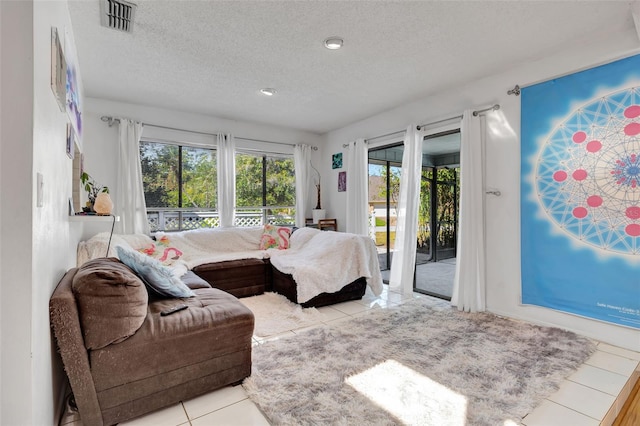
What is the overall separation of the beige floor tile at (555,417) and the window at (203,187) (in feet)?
13.9

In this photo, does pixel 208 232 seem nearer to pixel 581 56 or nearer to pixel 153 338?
pixel 153 338

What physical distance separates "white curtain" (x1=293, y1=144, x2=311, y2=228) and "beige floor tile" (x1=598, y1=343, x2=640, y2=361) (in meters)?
4.00

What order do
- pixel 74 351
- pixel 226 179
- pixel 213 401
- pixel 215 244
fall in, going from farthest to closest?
pixel 226 179
pixel 215 244
pixel 213 401
pixel 74 351

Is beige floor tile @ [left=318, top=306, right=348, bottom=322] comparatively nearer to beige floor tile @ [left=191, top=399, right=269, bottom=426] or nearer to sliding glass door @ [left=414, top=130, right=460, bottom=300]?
beige floor tile @ [left=191, top=399, right=269, bottom=426]

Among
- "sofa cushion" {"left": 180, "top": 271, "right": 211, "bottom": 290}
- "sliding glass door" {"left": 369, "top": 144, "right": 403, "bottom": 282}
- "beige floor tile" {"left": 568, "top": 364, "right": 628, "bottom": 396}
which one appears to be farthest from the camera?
"sliding glass door" {"left": 369, "top": 144, "right": 403, "bottom": 282}

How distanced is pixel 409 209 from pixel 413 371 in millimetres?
2259

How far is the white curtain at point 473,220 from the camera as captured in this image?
10.8ft

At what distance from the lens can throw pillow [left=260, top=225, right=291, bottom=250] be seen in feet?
14.9

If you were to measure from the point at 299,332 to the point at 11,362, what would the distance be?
6.62 feet

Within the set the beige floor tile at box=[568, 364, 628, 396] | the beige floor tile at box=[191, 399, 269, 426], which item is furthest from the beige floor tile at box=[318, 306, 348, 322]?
the beige floor tile at box=[568, 364, 628, 396]

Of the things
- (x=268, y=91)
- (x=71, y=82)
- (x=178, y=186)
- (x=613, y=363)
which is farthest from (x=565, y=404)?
(x=178, y=186)

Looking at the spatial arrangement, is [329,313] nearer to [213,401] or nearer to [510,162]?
[213,401]

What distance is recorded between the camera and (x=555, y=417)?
5.48 ft

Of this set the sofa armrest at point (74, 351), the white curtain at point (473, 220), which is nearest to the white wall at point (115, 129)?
the sofa armrest at point (74, 351)
